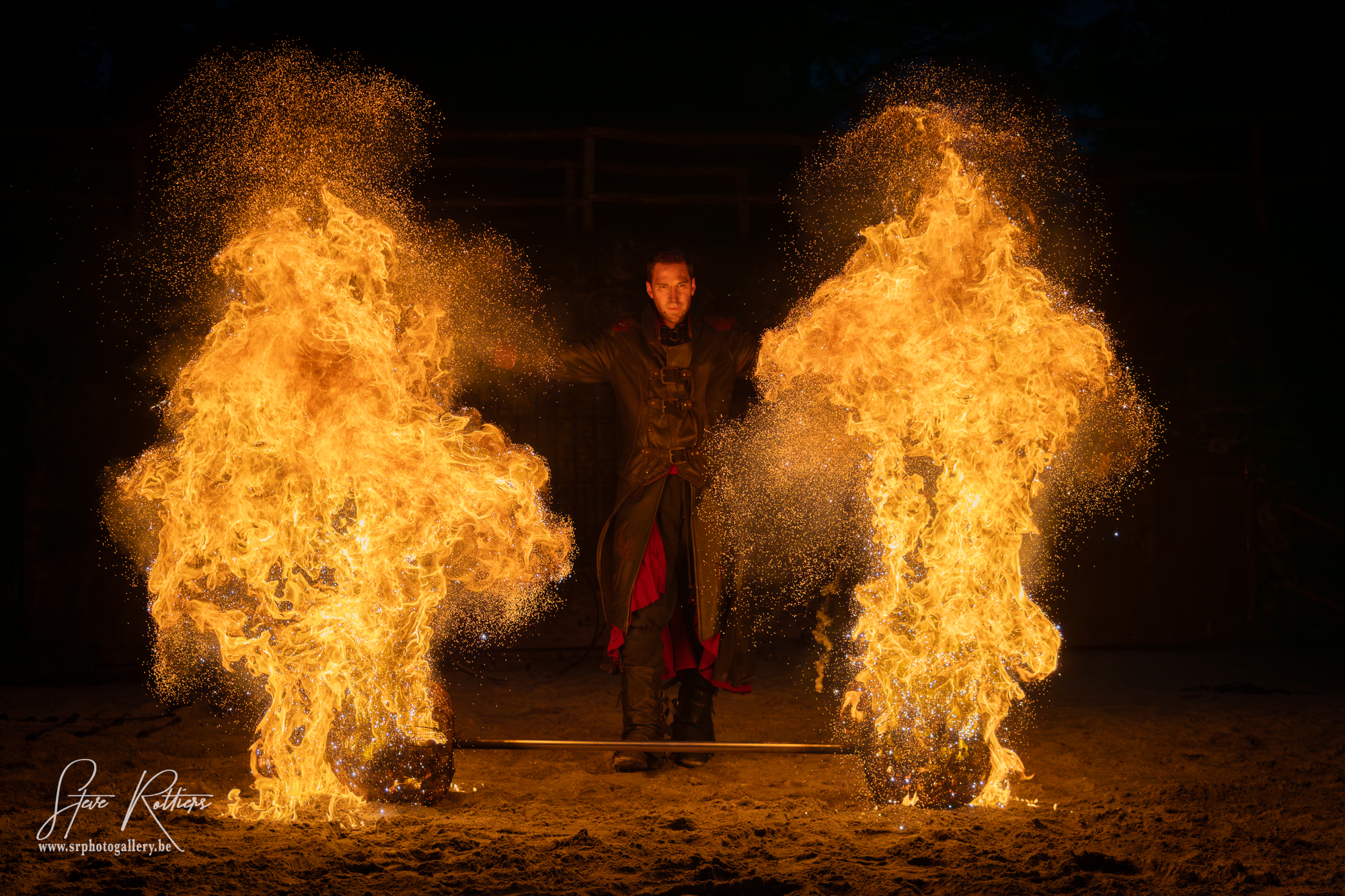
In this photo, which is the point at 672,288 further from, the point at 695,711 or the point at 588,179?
the point at 588,179

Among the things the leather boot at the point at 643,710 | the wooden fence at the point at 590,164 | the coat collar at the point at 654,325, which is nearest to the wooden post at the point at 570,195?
the wooden fence at the point at 590,164

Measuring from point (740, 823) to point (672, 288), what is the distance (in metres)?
2.40

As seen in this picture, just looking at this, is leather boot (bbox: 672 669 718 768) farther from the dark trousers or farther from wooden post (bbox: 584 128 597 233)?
wooden post (bbox: 584 128 597 233)

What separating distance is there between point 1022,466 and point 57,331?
6997mm

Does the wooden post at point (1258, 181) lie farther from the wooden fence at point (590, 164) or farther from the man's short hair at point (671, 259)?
the man's short hair at point (671, 259)

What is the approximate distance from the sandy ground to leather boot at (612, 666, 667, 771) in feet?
0.43

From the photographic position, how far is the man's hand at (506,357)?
470cm

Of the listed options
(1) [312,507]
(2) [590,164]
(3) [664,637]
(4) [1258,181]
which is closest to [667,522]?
(3) [664,637]

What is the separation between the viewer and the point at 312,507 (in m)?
3.81

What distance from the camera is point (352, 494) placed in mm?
3820

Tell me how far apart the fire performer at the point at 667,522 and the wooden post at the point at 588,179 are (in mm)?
3712

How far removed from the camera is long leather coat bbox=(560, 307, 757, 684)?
14.8 feet

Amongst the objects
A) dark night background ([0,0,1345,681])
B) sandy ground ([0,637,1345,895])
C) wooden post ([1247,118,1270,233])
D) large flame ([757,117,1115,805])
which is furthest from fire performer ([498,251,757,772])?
wooden post ([1247,118,1270,233])

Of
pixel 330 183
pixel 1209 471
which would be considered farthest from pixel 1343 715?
pixel 330 183
